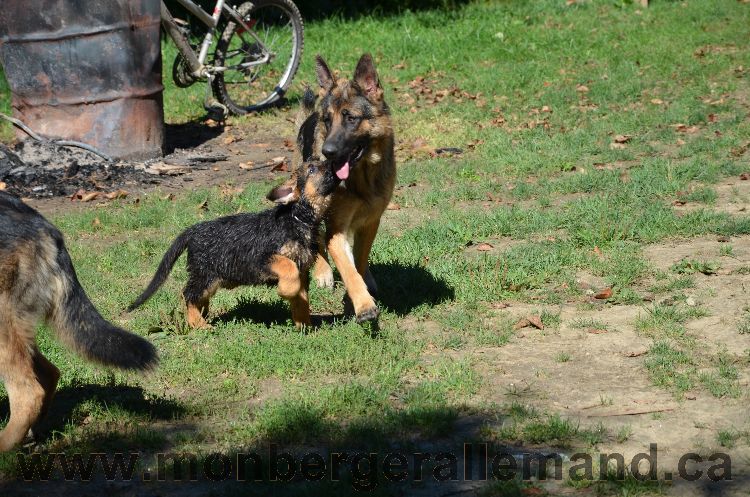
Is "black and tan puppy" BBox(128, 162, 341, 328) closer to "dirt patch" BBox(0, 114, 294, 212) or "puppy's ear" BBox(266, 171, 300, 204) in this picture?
"puppy's ear" BBox(266, 171, 300, 204)

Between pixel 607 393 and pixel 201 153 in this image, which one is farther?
pixel 201 153

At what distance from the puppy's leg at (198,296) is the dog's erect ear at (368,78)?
1971 millimetres

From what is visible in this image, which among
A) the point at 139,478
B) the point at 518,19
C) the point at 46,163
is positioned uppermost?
the point at 518,19

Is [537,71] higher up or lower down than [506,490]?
higher up

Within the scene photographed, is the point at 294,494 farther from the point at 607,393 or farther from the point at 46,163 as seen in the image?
the point at 46,163

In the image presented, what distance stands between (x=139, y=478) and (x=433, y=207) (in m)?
5.59

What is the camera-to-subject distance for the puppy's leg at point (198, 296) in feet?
22.2

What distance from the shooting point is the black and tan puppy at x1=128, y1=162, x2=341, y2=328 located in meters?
6.59

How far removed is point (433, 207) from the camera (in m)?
9.76

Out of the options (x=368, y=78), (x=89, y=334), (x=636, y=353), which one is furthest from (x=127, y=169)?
(x=636, y=353)

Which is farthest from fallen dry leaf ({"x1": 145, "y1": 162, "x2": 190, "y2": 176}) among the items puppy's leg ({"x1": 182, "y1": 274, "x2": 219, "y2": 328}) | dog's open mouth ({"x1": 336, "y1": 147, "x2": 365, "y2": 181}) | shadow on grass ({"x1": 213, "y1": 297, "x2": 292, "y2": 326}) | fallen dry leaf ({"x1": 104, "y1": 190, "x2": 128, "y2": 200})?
dog's open mouth ({"x1": 336, "y1": 147, "x2": 365, "y2": 181})

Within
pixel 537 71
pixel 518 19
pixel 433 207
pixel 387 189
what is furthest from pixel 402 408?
pixel 518 19

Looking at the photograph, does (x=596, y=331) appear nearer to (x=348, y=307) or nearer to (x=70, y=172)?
(x=348, y=307)

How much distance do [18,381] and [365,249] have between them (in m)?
3.24
